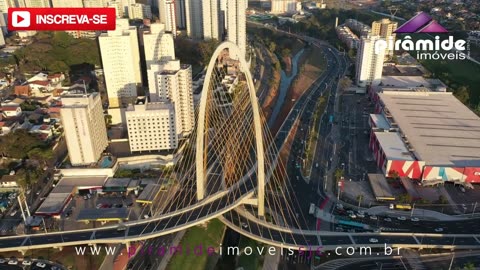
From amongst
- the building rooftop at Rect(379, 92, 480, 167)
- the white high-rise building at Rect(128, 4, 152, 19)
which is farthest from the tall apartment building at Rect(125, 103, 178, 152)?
the white high-rise building at Rect(128, 4, 152, 19)

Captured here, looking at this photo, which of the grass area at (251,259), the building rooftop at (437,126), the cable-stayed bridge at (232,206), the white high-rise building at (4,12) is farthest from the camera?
the white high-rise building at (4,12)

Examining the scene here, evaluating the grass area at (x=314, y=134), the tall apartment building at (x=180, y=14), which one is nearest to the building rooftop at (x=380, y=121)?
the grass area at (x=314, y=134)

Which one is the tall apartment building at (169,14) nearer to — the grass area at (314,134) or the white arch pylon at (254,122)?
the grass area at (314,134)

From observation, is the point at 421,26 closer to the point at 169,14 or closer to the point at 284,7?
the point at 169,14

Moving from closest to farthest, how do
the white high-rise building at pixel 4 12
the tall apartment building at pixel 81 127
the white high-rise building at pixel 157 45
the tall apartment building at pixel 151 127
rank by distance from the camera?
the tall apartment building at pixel 81 127 → the tall apartment building at pixel 151 127 → the white high-rise building at pixel 157 45 → the white high-rise building at pixel 4 12

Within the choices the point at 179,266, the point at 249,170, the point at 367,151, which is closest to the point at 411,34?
the point at 367,151

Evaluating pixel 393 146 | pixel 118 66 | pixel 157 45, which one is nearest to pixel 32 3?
pixel 157 45

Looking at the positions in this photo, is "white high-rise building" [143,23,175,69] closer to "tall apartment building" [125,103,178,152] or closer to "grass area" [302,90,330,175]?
"tall apartment building" [125,103,178,152]

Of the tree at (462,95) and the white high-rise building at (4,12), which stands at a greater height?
the white high-rise building at (4,12)
